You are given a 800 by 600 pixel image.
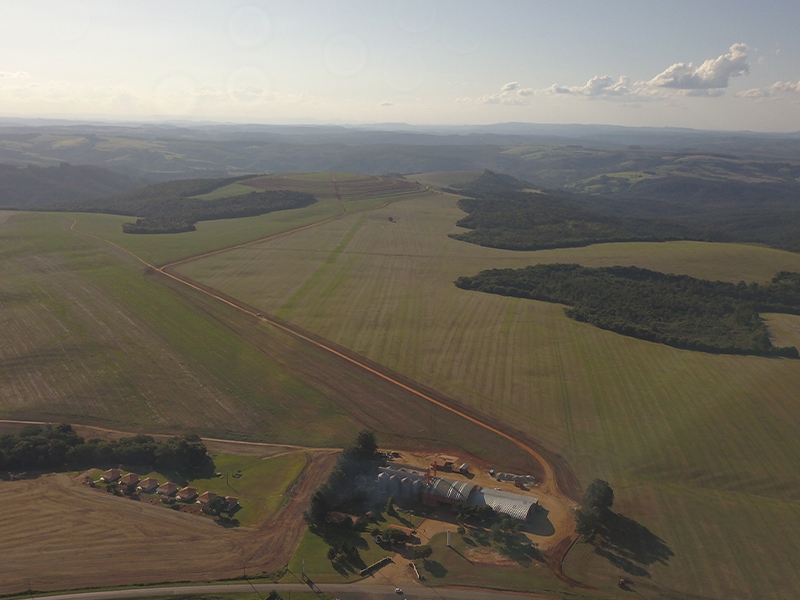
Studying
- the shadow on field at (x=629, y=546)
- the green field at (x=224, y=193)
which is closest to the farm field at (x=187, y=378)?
the shadow on field at (x=629, y=546)

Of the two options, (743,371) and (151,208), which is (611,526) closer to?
(743,371)

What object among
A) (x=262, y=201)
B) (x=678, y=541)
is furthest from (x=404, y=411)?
(x=262, y=201)

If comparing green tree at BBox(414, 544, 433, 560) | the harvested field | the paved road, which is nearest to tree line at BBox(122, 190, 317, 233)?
the harvested field

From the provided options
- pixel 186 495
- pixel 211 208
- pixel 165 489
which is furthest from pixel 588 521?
pixel 211 208

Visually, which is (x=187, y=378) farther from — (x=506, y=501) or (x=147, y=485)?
(x=506, y=501)

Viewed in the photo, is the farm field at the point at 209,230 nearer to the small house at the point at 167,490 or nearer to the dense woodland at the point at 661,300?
the dense woodland at the point at 661,300

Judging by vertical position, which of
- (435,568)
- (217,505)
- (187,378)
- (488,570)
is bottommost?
(435,568)
